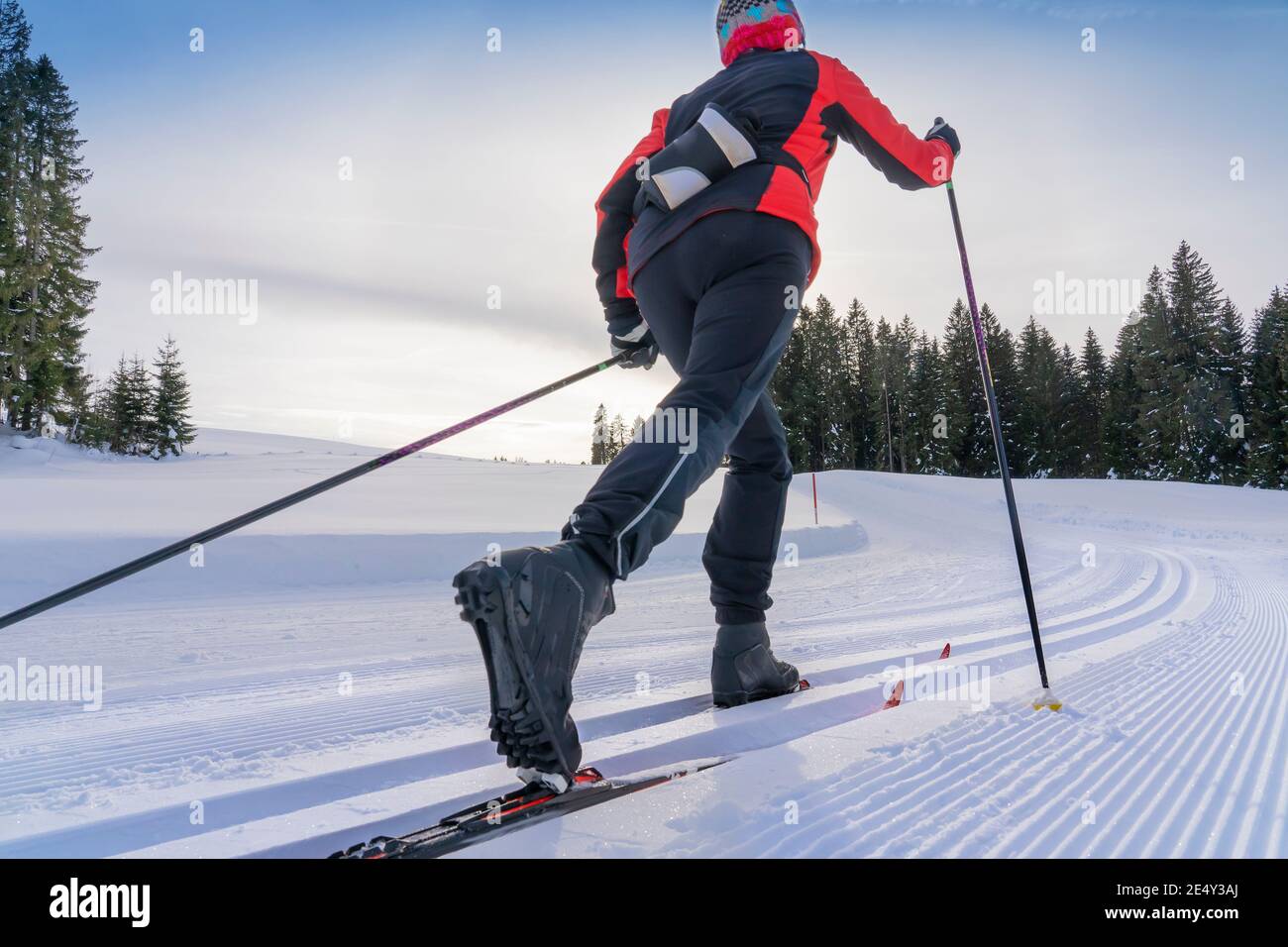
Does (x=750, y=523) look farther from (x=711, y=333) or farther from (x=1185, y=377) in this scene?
(x=1185, y=377)

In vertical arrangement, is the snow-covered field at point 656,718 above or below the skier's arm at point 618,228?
below

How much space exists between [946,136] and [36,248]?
30205mm

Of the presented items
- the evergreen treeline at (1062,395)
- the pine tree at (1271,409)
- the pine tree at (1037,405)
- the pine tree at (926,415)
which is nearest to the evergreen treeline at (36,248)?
the evergreen treeline at (1062,395)

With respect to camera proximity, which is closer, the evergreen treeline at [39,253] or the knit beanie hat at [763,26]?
the knit beanie hat at [763,26]

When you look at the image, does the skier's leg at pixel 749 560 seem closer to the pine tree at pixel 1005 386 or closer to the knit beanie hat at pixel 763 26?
the knit beanie hat at pixel 763 26

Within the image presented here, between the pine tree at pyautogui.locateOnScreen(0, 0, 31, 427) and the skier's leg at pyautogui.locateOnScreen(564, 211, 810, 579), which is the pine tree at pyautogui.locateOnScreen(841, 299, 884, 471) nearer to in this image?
the pine tree at pyautogui.locateOnScreen(0, 0, 31, 427)

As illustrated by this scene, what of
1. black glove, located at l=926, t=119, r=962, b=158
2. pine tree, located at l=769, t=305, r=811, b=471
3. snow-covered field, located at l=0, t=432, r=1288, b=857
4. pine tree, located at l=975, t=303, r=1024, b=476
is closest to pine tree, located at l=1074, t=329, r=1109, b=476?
pine tree, located at l=975, t=303, r=1024, b=476

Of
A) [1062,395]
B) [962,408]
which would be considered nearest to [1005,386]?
[962,408]

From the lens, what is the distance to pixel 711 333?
1487 mm

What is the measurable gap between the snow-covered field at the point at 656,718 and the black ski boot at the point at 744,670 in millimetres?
123

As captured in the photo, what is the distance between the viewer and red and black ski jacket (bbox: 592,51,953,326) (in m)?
1.59

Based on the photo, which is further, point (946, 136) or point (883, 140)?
point (946, 136)

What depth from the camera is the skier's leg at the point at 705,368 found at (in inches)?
49.6

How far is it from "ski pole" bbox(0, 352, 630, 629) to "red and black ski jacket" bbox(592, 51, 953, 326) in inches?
14.5
